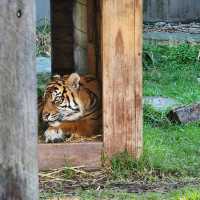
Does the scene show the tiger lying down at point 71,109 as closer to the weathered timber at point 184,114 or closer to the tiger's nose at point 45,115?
the tiger's nose at point 45,115

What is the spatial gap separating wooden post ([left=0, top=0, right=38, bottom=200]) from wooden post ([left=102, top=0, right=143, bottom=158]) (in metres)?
2.71

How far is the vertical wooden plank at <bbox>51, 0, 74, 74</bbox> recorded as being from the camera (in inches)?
232

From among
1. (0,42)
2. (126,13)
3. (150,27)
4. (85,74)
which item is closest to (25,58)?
(0,42)

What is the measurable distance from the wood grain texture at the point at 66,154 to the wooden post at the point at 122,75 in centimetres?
10

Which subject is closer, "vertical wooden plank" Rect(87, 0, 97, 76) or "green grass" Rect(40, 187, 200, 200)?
"green grass" Rect(40, 187, 200, 200)

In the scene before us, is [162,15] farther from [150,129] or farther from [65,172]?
[65,172]

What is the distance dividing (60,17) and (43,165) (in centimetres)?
176

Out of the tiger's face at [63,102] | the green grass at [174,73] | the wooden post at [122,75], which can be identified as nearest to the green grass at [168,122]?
the green grass at [174,73]

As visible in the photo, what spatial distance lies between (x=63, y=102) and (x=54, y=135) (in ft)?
0.79

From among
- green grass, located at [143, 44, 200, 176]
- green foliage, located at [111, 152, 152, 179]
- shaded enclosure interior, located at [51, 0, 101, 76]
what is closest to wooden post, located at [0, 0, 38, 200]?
green foliage, located at [111, 152, 152, 179]

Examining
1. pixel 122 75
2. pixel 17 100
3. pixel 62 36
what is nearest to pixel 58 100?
pixel 122 75

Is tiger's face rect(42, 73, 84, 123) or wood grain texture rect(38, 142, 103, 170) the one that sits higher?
tiger's face rect(42, 73, 84, 123)

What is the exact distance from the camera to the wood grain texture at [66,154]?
15.4 ft

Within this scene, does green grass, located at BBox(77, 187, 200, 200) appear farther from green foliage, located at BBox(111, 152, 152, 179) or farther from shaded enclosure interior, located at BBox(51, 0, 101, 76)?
shaded enclosure interior, located at BBox(51, 0, 101, 76)
